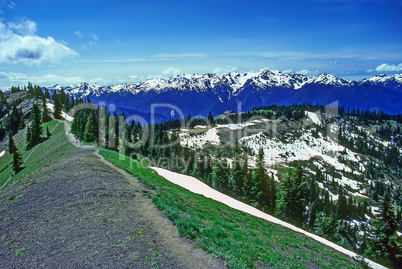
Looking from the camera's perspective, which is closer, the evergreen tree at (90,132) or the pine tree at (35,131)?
the evergreen tree at (90,132)

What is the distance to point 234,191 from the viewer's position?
220 ft

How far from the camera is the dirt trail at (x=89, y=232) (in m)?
9.08

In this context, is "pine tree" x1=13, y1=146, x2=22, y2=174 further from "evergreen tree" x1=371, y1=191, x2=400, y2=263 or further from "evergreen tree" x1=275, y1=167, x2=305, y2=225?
"evergreen tree" x1=371, y1=191, x2=400, y2=263

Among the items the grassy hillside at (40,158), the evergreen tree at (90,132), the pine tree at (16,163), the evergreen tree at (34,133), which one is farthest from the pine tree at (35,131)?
the pine tree at (16,163)

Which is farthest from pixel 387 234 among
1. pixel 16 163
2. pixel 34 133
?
pixel 34 133

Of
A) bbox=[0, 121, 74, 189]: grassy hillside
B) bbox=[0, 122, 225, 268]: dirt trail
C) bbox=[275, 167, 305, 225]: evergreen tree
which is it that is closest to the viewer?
bbox=[0, 122, 225, 268]: dirt trail

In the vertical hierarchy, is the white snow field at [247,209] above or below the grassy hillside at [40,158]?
below

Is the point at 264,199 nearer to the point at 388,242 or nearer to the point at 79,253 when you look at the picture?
the point at 388,242

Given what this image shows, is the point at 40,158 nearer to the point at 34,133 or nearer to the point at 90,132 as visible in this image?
the point at 90,132

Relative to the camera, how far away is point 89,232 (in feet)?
36.4

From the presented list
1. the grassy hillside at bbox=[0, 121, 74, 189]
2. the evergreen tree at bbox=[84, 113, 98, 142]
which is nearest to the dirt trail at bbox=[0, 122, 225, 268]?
the grassy hillside at bbox=[0, 121, 74, 189]

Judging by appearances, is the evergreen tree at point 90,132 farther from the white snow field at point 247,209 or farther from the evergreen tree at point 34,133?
the white snow field at point 247,209

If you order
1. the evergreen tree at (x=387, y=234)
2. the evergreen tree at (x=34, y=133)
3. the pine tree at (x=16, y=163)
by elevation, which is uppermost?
the evergreen tree at (x=34, y=133)

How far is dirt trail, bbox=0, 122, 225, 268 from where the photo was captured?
357 inches
